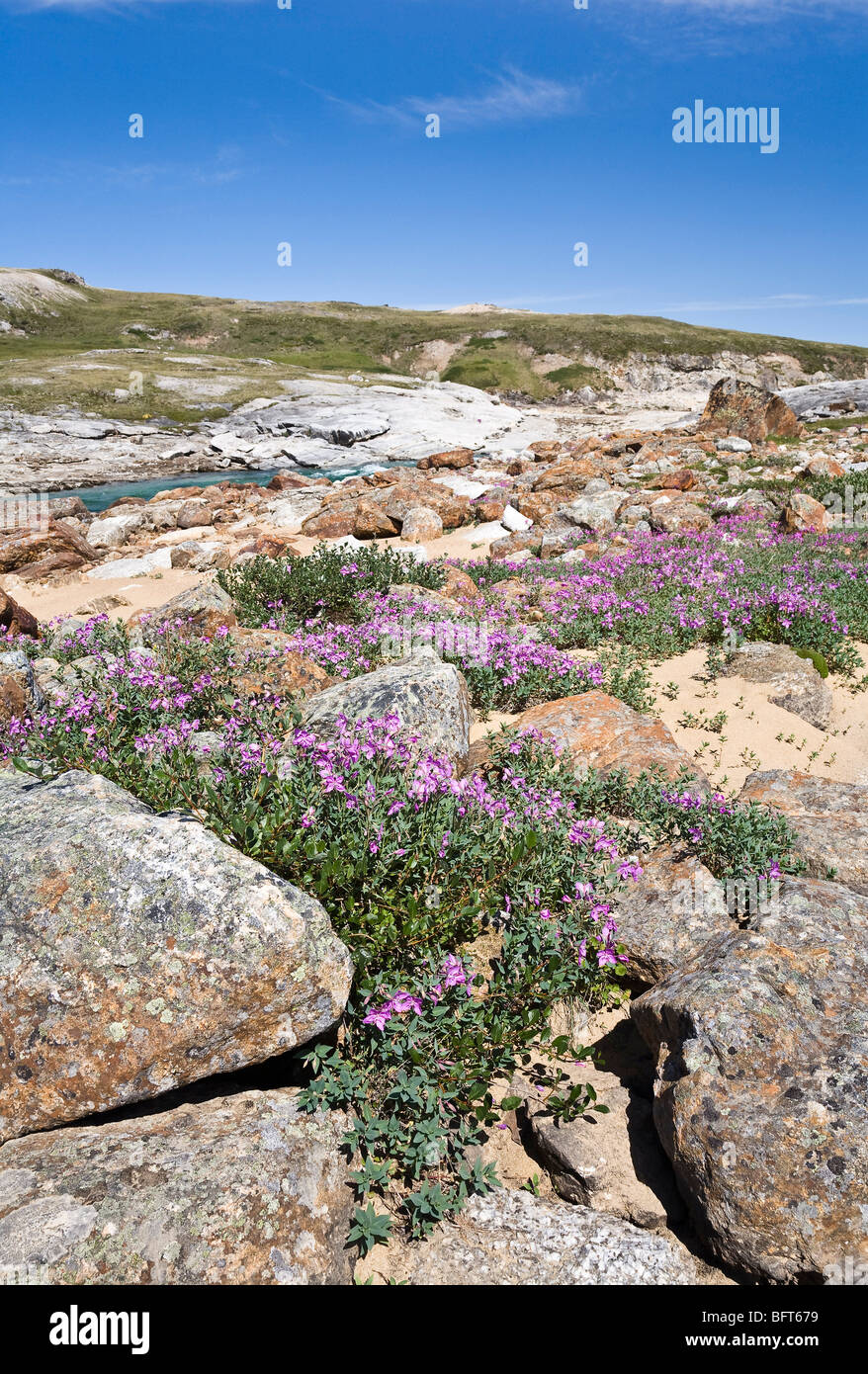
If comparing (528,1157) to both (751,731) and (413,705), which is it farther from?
(751,731)

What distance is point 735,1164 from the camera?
366cm

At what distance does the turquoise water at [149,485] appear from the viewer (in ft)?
139

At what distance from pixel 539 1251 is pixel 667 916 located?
2.45 metres

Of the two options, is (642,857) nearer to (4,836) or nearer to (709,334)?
(4,836)

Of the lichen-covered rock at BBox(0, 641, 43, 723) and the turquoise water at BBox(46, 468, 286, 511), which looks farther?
the turquoise water at BBox(46, 468, 286, 511)

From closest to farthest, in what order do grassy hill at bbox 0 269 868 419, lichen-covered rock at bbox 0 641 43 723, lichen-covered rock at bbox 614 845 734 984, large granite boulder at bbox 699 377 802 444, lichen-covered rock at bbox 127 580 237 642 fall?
lichen-covered rock at bbox 614 845 734 984 < lichen-covered rock at bbox 0 641 43 723 < lichen-covered rock at bbox 127 580 237 642 < large granite boulder at bbox 699 377 802 444 < grassy hill at bbox 0 269 868 419

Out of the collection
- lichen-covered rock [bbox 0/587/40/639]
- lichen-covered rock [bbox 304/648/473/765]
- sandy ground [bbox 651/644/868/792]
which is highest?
lichen-covered rock [bbox 0/587/40/639]

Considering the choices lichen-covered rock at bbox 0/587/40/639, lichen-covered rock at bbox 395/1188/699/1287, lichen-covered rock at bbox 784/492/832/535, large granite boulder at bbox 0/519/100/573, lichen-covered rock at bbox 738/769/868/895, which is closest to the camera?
lichen-covered rock at bbox 395/1188/699/1287

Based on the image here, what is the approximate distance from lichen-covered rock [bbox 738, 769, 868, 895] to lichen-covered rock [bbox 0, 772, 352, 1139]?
4.15 meters

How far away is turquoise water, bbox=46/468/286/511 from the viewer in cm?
4238

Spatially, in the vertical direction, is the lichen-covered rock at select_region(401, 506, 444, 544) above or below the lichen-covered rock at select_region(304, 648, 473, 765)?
above

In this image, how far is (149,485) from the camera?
155 feet

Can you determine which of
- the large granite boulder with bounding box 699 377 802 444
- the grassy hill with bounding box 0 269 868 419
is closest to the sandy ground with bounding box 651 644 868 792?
the large granite boulder with bounding box 699 377 802 444

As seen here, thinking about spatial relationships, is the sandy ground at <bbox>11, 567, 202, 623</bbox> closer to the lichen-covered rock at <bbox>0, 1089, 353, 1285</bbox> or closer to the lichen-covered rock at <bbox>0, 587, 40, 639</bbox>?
the lichen-covered rock at <bbox>0, 587, 40, 639</bbox>
